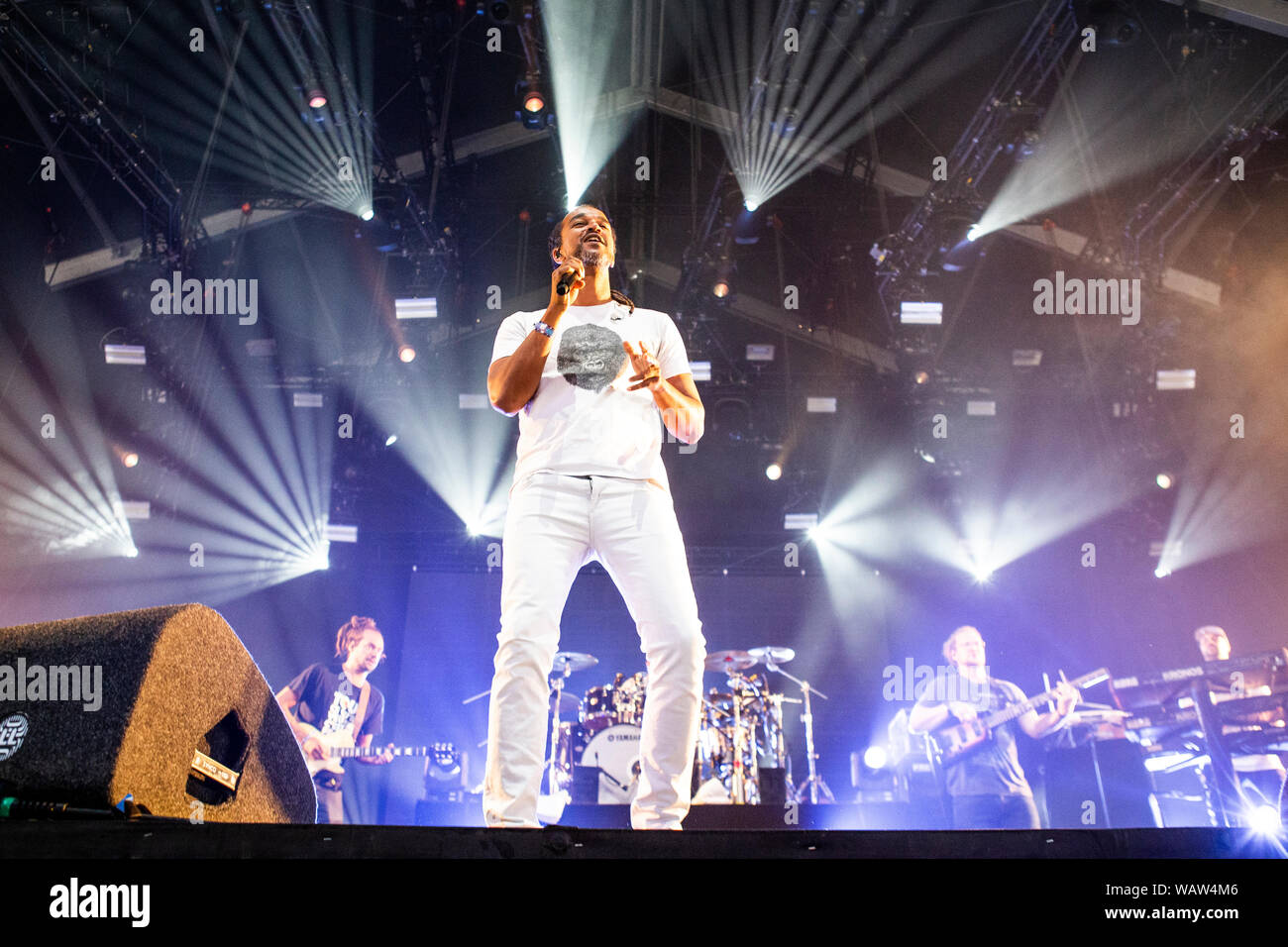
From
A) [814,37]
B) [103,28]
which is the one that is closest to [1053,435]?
[814,37]

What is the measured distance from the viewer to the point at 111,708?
4.67 feet

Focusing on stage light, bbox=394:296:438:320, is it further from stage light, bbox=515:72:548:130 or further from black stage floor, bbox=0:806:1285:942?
black stage floor, bbox=0:806:1285:942

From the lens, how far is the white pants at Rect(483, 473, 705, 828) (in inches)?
88.3

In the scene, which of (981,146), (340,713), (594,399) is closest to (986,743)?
(981,146)

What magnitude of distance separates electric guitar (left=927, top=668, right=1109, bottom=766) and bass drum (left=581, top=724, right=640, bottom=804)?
2354mm

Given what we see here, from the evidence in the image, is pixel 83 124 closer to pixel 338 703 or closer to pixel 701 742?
pixel 338 703

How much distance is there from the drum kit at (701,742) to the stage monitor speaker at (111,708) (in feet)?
15.1

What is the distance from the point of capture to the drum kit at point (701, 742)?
6148mm

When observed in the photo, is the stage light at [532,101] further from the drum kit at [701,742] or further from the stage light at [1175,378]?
the stage light at [1175,378]

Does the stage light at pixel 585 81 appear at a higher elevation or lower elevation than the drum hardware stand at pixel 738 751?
higher

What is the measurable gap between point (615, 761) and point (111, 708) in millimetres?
5486

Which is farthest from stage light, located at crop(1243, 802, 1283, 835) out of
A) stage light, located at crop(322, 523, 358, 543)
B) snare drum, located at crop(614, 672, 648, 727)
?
stage light, located at crop(322, 523, 358, 543)

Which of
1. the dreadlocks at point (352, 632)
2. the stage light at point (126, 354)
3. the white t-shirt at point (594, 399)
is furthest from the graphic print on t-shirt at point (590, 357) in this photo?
the stage light at point (126, 354)
